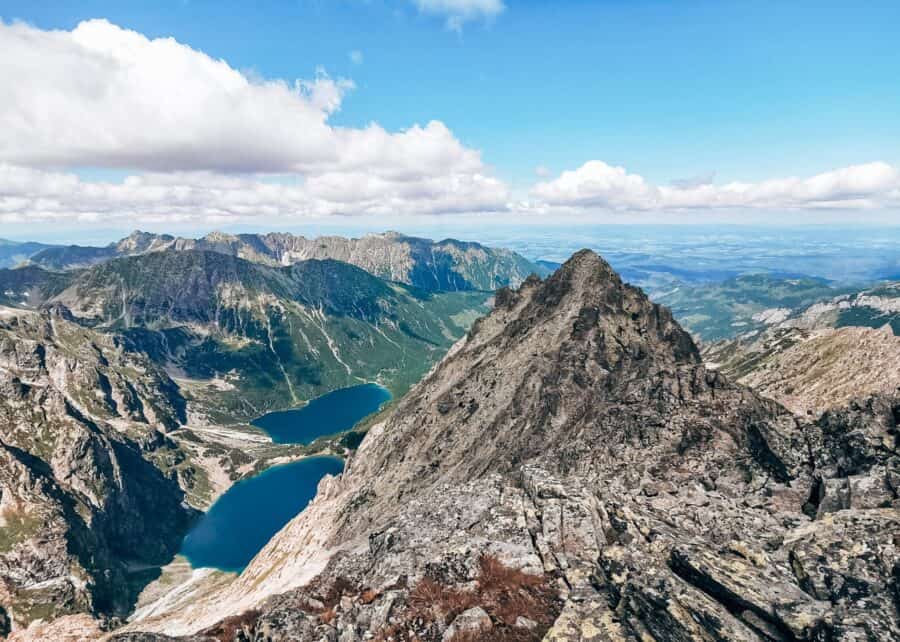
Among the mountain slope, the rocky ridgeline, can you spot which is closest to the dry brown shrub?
the rocky ridgeline

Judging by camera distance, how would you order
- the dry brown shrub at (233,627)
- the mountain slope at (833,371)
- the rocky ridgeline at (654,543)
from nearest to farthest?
the rocky ridgeline at (654,543) < the dry brown shrub at (233,627) < the mountain slope at (833,371)

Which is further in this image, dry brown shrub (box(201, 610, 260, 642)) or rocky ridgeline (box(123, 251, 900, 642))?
dry brown shrub (box(201, 610, 260, 642))

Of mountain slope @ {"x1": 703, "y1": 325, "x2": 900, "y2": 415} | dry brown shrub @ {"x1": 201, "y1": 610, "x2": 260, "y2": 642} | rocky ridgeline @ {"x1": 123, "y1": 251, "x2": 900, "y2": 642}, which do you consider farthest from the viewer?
mountain slope @ {"x1": 703, "y1": 325, "x2": 900, "y2": 415}

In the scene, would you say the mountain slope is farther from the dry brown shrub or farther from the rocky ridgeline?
the dry brown shrub

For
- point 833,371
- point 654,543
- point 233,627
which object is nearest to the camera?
point 654,543

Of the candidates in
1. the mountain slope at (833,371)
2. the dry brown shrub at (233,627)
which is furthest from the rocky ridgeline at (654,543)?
the mountain slope at (833,371)

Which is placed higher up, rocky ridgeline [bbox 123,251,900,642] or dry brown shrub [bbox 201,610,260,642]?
rocky ridgeline [bbox 123,251,900,642]

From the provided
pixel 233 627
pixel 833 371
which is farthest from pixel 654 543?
pixel 833 371

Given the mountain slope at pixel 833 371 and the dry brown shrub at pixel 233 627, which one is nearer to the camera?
the dry brown shrub at pixel 233 627

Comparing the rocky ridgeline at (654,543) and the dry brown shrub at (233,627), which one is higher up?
the rocky ridgeline at (654,543)

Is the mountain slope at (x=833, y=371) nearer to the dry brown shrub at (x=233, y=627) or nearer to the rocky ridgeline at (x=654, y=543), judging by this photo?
the rocky ridgeline at (x=654, y=543)

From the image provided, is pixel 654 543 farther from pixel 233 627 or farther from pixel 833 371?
pixel 833 371

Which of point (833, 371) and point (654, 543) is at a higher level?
point (654, 543)
